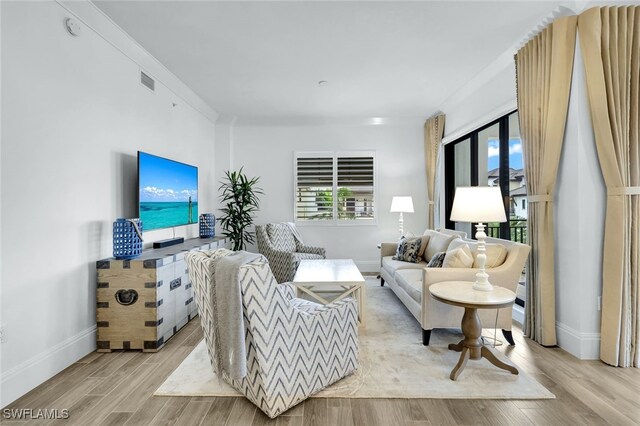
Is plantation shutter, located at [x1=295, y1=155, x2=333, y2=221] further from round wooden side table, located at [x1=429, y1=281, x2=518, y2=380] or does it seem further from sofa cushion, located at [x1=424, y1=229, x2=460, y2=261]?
round wooden side table, located at [x1=429, y1=281, x2=518, y2=380]

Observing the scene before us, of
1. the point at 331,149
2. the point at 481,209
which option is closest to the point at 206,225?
the point at 331,149

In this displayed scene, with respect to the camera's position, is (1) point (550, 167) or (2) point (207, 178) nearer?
(1) point (550, 167)

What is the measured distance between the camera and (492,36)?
3.20 metres

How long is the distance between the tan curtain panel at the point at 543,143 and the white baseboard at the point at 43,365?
3821 millimetres

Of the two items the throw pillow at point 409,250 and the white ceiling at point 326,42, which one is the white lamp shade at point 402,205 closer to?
the throw pillow at point 409,250

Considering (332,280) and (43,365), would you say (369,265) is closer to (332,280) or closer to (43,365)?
(332,280)

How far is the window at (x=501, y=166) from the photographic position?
3.84 metres

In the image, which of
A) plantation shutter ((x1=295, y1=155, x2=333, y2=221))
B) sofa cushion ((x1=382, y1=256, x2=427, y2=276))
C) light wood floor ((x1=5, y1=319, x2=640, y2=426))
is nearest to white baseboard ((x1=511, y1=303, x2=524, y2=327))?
light wood floor ((x1=5, y1=319, x2=640, y2=426))

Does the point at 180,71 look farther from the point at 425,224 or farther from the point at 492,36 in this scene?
the point at 425,224

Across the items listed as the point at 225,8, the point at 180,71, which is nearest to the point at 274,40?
the point at 225,8

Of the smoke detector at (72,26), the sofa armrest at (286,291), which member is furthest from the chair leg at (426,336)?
the smoke detector at (72,26)

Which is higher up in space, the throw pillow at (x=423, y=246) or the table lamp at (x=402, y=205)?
the table lamp at (x=402, y=205)

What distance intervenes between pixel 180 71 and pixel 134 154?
1193 millimetres

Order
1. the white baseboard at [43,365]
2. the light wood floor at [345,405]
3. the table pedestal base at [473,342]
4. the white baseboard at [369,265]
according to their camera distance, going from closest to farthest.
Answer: the light wood floor at [345,405], the white baseboard at [43,365], the table pedestal base at [473,342], the white baseboard at [369,265]
